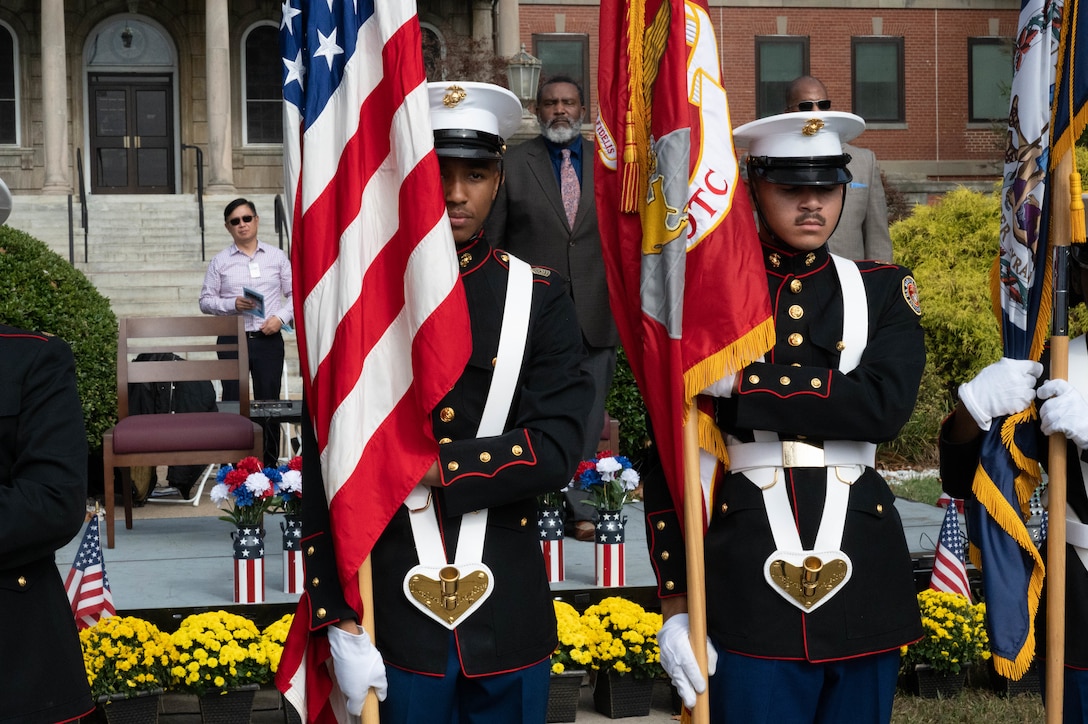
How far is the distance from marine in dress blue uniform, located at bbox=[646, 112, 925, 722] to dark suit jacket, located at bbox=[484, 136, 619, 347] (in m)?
3.65

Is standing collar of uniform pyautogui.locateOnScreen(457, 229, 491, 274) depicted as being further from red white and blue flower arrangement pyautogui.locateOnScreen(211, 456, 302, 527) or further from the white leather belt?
red white and blue flower arrangement pyautogui.locateOnScreen(211, 456, 302, 527)

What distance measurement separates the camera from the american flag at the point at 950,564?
5617mm

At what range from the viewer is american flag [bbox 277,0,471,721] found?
2848 mm

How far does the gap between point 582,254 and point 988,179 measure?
967 inches

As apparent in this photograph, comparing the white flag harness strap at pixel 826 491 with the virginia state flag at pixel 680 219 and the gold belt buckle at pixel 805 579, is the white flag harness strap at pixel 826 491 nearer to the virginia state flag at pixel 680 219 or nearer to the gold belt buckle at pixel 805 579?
the gold belt buckle at pixel 805 579

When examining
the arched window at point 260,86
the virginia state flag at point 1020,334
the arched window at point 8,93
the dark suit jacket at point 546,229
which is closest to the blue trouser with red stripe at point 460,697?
the virginia state flag at point 1020,334

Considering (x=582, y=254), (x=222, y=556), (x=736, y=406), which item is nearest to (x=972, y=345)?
(x=582, y=254)

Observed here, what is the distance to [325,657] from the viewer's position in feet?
9.41

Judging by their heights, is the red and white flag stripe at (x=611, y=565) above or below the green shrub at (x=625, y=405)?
below

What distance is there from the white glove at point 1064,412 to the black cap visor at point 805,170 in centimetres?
68

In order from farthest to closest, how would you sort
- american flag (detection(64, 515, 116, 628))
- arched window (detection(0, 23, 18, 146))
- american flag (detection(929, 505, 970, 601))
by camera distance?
arched window (detection(0, 23, 18, 146)), american flag (detection(929, 505, 970, 601)), american flag (detection(64, 515, 116, 628))

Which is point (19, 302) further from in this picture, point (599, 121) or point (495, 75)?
point (495, 75)

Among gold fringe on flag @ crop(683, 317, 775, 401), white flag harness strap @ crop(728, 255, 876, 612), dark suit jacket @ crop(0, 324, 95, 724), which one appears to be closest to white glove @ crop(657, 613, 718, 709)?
white flag harness strap @ crop(728, 255, 876, 612)

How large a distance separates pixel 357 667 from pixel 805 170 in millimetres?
1457
